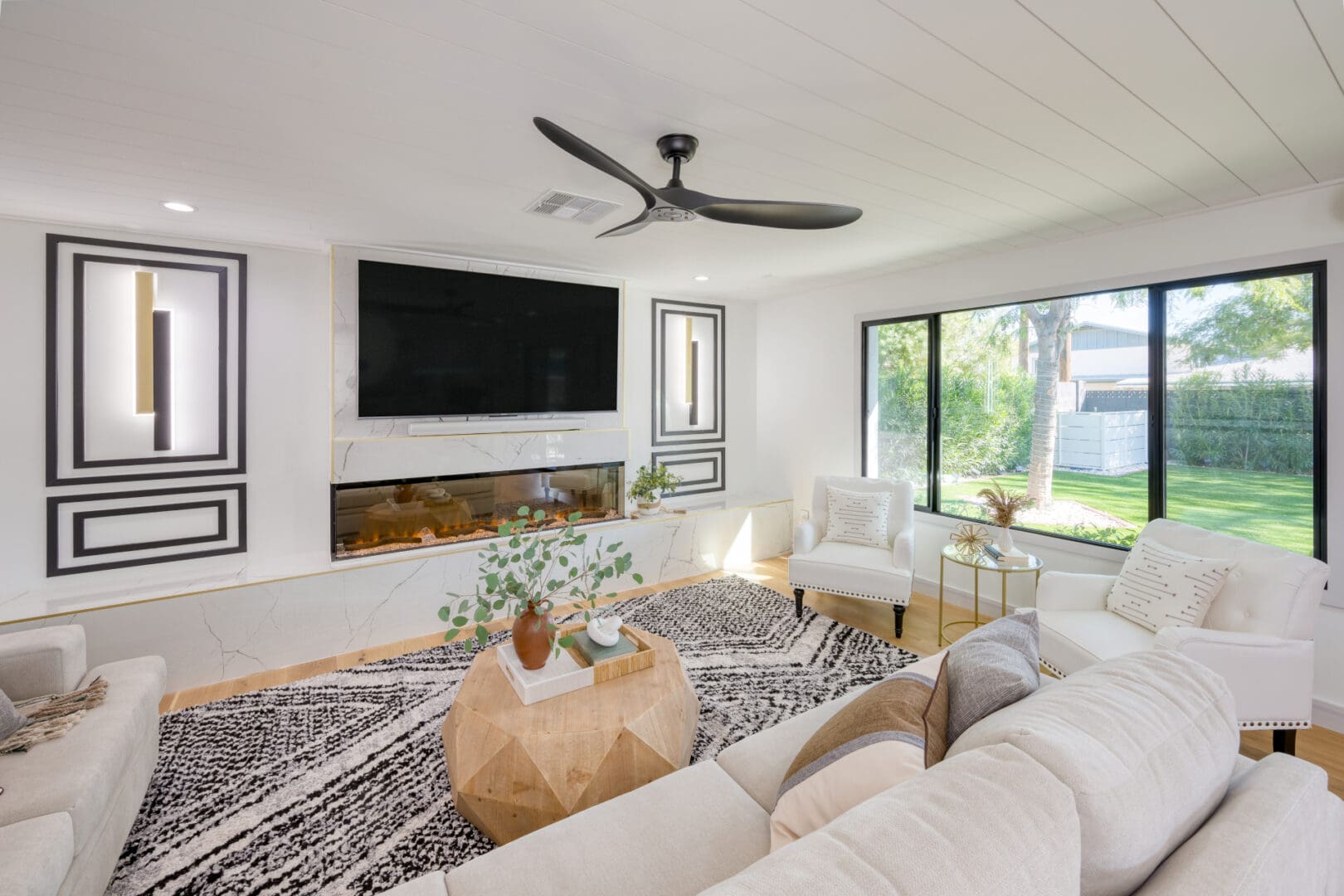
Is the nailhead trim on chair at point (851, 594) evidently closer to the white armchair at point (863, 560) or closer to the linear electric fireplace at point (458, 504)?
Answer: the white armchair at point (863, 560)

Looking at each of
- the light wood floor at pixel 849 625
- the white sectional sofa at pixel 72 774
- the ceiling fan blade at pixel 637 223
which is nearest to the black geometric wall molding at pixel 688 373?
Answer: the light wood floor at pixel 849 625

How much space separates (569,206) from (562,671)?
6.82 ft

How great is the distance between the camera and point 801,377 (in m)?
5.31

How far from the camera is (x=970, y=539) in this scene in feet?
11.3

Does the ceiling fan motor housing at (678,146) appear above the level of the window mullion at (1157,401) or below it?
above

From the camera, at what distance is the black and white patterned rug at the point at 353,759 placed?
6.07 feet

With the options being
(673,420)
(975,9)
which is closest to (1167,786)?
(975,9)

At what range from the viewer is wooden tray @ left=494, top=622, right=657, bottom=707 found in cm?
206

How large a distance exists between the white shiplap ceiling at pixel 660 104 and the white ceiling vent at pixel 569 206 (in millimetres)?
78

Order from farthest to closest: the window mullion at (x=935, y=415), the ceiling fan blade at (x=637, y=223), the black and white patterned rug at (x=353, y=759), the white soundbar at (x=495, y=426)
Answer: the window mullion at (x=935, y=415) → the white soundbar at (x=495, y=426) → the ceiling fan blade at (x=637, y=223) → the black and white patterned rug at (x=353, y=759)

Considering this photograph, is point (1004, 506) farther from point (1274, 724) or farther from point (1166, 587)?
point (1274, 724)

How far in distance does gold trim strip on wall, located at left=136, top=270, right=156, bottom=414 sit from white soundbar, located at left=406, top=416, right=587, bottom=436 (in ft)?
4.34

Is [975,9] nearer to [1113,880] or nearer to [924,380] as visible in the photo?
[1113,880]

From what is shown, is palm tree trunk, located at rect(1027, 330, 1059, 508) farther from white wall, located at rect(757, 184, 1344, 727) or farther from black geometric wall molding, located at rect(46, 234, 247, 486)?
black geometric wall molding, located at rect(46, 234, 247, 486)
